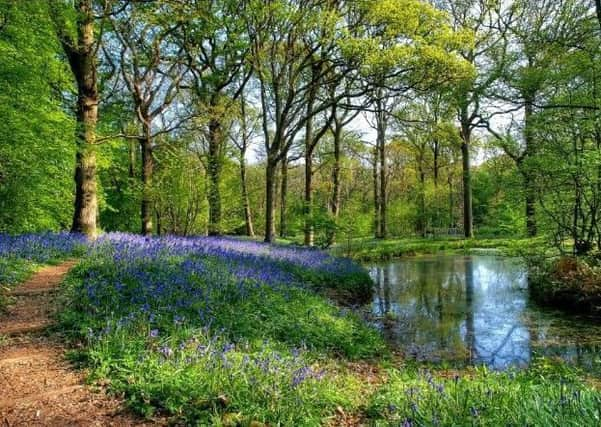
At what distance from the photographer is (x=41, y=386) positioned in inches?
135

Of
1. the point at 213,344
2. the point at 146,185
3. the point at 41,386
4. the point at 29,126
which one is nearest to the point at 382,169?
the point at 146,185

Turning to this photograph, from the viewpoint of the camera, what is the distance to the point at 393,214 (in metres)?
36.8

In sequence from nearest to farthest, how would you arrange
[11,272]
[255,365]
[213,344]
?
1. [255,365]
2. [213,344]
3. [11,272]

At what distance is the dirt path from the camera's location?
3.01 meters

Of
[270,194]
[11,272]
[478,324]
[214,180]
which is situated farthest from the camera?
[270,194]

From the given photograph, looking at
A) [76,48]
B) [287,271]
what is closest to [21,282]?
[287,271]

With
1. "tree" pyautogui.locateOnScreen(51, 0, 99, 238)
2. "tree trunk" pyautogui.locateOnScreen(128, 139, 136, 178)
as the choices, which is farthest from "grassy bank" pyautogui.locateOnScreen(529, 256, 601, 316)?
"tree trunk" pyautogui.locateOnScreen(128, 139, 136, 178)

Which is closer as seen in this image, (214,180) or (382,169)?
(214,180)

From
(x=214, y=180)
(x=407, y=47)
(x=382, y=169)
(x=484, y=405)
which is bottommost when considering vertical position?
(x=484, y=405)

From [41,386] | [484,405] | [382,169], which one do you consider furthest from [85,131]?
[382,169]

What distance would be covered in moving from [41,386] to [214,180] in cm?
1382

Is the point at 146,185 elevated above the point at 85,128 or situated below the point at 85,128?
below

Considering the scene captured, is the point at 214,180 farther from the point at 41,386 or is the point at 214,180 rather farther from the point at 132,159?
the point at 41,386

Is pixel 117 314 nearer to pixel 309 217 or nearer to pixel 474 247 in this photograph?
pixel 309 217
